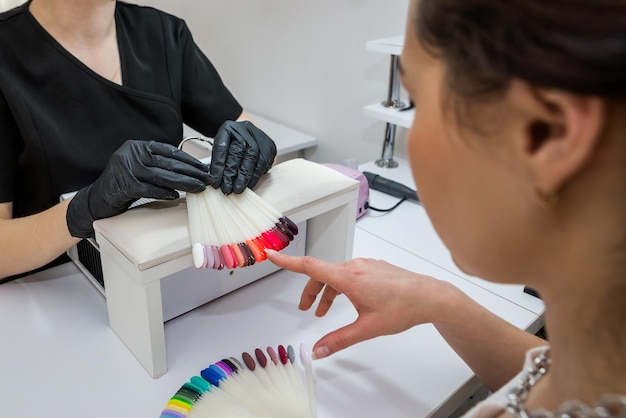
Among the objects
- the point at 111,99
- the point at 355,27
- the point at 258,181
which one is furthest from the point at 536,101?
the point at 355,27

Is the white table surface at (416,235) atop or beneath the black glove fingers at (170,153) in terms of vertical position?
beneath

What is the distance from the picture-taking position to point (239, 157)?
32.4 inches

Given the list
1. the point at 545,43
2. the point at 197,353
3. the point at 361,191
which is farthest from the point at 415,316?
the point at 361,191

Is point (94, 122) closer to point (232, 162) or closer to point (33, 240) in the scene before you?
point (33, 240)

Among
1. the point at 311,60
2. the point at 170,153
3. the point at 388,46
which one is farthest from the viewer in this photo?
the point at 311,60

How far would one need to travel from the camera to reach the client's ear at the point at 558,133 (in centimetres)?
29

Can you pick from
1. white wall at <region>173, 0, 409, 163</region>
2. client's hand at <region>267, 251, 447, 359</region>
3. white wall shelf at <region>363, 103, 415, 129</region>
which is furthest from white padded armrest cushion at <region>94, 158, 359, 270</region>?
white wall at <region>173, 0, 409, 163</region>

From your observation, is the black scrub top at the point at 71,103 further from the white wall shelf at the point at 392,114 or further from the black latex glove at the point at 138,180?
the white wall shelf at the point at 392,114

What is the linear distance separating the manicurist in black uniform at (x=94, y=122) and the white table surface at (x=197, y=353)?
0.37ft

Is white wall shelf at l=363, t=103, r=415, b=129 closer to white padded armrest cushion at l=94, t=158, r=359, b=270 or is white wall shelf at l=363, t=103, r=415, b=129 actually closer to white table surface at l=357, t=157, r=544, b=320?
white table surface at l=357, t=157, r=544, b=320

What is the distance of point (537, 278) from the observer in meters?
0.40

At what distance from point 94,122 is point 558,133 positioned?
1.01m

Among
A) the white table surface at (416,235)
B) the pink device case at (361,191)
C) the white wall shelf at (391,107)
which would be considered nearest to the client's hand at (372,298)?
the white table surface at (416,235)

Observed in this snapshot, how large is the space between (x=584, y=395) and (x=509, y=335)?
0.87 feet
